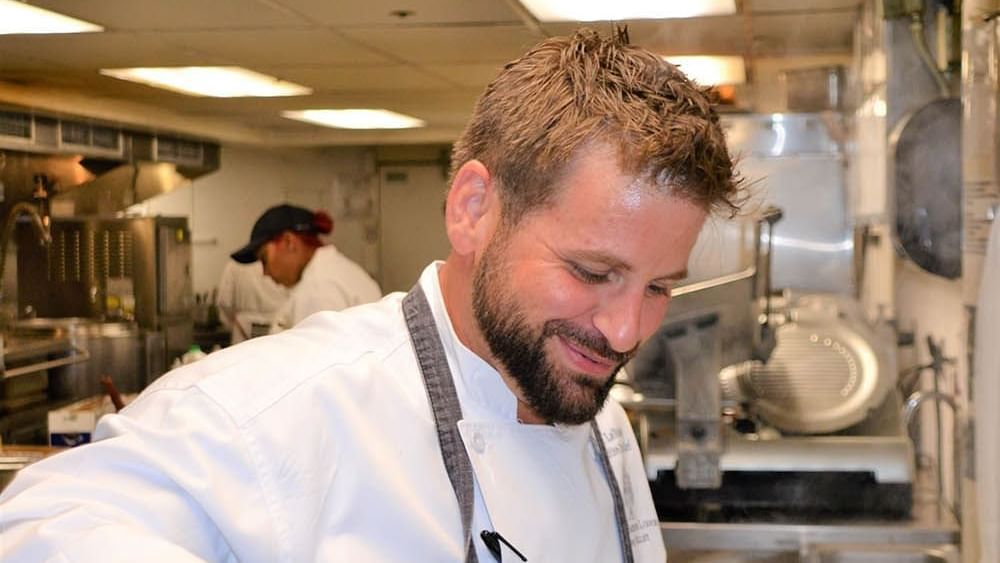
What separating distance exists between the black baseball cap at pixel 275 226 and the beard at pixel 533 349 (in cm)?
347

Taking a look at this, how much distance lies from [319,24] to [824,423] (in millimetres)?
1753

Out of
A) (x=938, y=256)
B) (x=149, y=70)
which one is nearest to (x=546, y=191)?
(x=938, y=256)

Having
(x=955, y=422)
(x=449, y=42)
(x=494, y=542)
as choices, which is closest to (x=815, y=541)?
(x=955, y=422)

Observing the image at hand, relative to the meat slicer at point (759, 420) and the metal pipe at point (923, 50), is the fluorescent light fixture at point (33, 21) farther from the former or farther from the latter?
the metal pipe at point (923, 50)

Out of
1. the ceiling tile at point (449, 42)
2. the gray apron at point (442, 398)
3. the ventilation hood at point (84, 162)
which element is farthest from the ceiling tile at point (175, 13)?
the gray apron at point (442, 398)

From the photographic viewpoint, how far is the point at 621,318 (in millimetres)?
Answer: 1145

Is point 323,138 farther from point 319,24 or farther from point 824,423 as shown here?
point 824,423

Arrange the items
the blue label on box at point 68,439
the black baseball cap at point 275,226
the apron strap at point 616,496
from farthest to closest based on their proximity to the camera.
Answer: the black baseball cap at point 275,226 → the blue label on box at point 68,439 → the apron strap at point 616,496

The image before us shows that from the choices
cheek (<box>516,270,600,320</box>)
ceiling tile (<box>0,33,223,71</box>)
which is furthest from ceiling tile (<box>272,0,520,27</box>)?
cheek (<box>516,270,600,320</box>)

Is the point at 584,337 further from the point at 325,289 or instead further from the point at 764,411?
the point at 325,289

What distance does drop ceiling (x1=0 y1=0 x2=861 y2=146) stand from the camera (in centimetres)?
319

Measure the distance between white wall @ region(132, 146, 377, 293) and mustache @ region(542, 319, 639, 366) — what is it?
11.2 feet

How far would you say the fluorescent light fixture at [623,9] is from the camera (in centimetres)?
317

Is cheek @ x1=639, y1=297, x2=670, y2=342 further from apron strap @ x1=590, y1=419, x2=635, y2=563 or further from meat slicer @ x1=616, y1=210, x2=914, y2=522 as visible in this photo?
meat slicer @ x1=616, y1=210, x2=914, y2=522
